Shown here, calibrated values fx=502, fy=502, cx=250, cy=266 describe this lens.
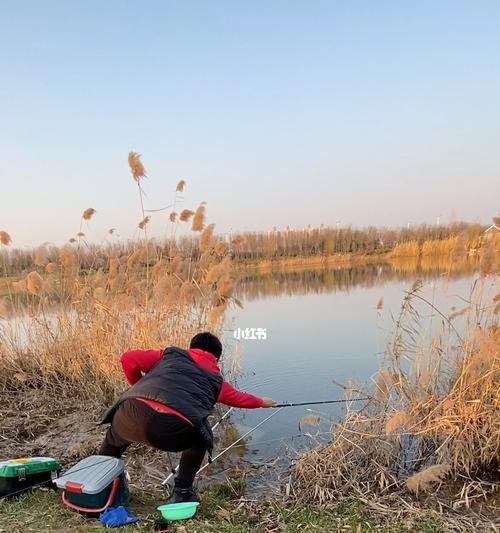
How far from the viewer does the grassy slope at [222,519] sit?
258cm

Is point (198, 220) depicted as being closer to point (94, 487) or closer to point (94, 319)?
point (94, 319)

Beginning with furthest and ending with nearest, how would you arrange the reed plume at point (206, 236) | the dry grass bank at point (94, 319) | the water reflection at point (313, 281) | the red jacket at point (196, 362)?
1. the water reflection at point (313, 281)
2. the reed plume at point (206, 236)
3. the dry grass bank at point (94, 319)
4. the red jacket at point (196, 362)

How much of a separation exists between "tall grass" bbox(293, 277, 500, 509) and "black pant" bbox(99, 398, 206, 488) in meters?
0.82

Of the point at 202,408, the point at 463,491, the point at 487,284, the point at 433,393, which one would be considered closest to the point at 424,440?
the point at 433,393

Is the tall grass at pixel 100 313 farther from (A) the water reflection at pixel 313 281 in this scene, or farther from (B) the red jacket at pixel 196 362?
(A) the water reflection at pixel 313 281

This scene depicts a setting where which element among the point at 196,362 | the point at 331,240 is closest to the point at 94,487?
the point at 196,362

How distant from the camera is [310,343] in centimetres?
819

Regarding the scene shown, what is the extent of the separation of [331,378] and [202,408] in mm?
3673

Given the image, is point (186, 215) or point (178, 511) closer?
point (178, 511)

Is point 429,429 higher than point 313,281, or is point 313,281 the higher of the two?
point 429,429

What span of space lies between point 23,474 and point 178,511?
3.39 feet

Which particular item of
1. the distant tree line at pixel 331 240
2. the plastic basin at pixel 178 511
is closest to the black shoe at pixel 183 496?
the plastic basin at pixel 178 511

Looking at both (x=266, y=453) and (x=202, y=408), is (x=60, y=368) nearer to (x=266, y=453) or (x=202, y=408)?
(x=266, y=453)

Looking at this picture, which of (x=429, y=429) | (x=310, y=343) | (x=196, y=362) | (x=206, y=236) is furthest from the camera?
(x=310, y=343)
